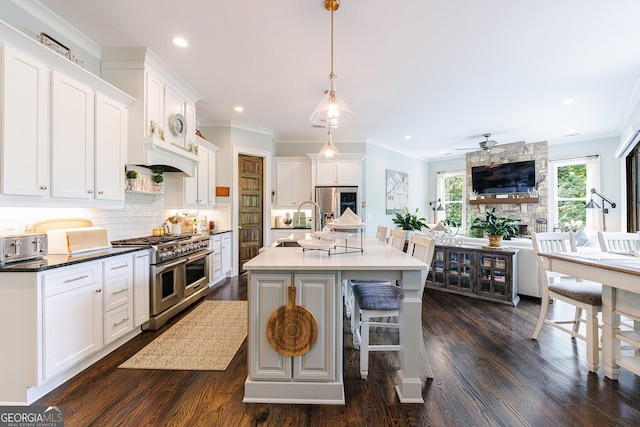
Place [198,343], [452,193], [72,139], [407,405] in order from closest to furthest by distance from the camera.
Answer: [407,405]
[72,139]
[198,343]
[452,193]

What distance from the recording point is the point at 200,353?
231cm

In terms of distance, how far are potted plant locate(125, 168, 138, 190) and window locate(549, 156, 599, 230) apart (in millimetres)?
8093

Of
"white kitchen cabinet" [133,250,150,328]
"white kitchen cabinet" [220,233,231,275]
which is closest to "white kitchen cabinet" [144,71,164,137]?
"white kitchen cabinet" [133,250,150,328]

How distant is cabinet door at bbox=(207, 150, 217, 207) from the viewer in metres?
4.57

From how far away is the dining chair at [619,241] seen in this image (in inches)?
114

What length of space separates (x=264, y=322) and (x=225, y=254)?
10.7 feet

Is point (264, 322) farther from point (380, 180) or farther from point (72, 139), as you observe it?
point (380, 180)

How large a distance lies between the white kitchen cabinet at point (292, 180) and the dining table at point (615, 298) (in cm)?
435

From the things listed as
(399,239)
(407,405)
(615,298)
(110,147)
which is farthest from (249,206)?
(615,298)

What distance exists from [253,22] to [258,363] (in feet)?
8.84

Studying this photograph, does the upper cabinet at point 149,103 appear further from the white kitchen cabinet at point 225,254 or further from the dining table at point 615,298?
the dining table at point 615,298

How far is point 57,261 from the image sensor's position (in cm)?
188

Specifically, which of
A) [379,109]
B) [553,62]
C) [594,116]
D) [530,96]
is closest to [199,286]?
[379,109]

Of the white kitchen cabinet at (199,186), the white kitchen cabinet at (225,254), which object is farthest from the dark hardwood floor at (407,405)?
the white kitchen cabinet at (225,254)
